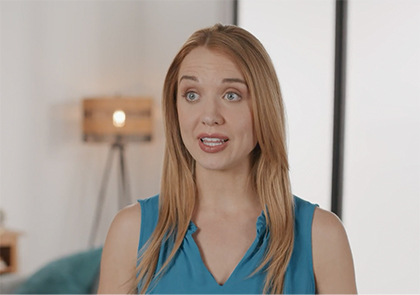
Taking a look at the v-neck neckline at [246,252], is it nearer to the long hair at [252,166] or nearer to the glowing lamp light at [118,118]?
the long hair at [252,166]

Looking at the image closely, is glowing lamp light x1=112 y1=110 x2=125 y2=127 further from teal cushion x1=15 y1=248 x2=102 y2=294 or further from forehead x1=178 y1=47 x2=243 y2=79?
forehead x1=178 y1=47 x2=243 y2=79

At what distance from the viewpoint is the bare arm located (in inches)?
50.6

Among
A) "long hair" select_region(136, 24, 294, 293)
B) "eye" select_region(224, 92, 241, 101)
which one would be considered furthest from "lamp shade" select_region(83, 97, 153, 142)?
"eye" select_region(224, 92, 241, 101)

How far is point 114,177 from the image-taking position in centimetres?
454

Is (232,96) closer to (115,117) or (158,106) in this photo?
(115,117)

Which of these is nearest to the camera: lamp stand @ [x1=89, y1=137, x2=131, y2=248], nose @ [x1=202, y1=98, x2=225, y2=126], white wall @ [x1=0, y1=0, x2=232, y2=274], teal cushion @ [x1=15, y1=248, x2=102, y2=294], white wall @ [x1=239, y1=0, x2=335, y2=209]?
nose @ [x1=202, y1=98, x2=225, y2=126]

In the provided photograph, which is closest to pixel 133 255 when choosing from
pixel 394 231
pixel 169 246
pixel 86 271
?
pixel 169 246

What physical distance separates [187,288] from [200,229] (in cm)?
15

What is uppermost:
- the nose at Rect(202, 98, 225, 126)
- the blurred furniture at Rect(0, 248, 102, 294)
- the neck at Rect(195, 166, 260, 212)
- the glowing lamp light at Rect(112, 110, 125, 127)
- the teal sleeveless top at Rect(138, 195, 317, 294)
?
the nose at Rect(202, 98, 225, 126)

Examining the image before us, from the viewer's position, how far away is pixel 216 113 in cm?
121

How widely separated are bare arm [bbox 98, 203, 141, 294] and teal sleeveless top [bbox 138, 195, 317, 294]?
23 millimetres

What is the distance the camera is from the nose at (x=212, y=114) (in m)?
1.21

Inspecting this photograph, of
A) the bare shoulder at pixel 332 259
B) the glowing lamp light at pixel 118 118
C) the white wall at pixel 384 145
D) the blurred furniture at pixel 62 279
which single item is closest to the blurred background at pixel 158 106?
the white wall at pixel 384 145

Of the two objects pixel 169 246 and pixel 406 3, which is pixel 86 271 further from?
pixel 406 3
